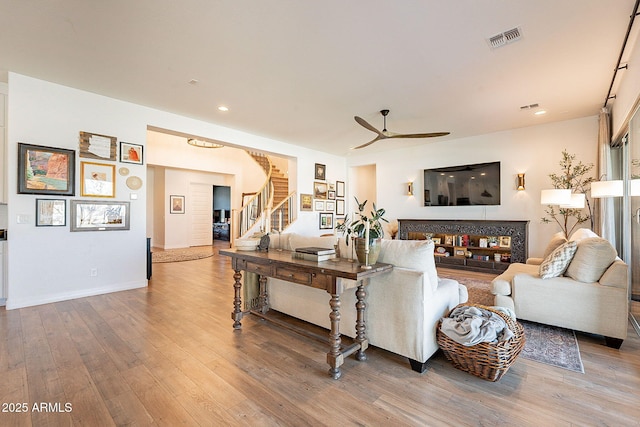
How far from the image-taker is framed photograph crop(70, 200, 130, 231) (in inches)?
158

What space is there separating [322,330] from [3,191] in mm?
4447

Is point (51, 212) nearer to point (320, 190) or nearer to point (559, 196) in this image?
point (320, 190)

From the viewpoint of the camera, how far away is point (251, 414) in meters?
1.67

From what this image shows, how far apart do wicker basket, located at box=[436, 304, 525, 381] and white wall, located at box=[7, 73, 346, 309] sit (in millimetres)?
4513

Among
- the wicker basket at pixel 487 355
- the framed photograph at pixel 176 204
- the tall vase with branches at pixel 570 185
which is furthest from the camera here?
the framed photograph at pixel 176 204

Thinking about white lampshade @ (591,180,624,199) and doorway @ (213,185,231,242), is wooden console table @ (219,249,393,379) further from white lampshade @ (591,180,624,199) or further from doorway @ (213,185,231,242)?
doorway @ (213,185,231,242)

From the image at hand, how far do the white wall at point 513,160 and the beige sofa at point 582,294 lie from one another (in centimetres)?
315

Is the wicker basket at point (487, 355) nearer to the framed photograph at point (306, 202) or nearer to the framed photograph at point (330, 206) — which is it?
the framed photograph at point (306, 202)

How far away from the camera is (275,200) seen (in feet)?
28.0

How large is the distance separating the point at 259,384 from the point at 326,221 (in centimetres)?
630

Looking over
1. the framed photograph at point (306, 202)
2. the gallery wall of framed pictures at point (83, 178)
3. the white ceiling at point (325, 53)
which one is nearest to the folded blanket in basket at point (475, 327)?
the white ceiling at point (325, 53)

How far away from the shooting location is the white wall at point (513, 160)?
518cm

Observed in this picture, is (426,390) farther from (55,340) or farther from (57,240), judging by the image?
(57,240)

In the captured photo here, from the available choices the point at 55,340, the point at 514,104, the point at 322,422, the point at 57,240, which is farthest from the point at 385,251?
the point at 57,240
